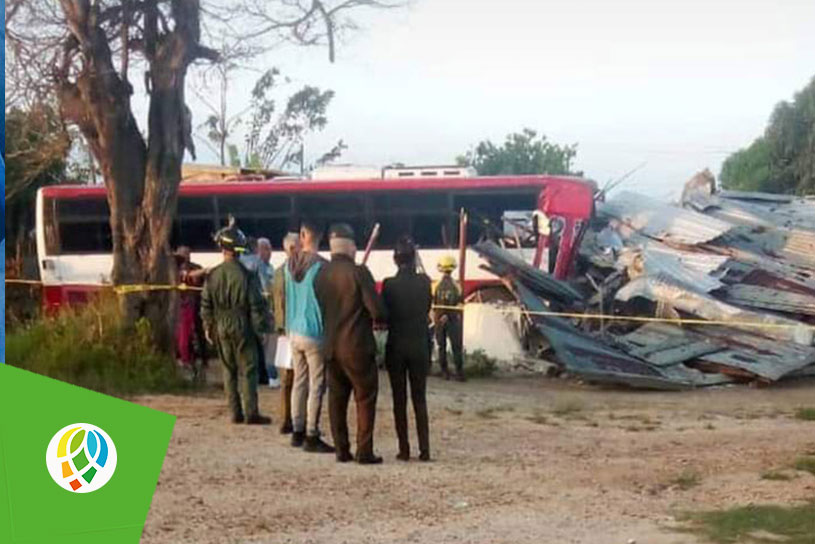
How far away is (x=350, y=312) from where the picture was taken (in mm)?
9602

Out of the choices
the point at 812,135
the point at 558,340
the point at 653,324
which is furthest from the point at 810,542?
the point at 812,135

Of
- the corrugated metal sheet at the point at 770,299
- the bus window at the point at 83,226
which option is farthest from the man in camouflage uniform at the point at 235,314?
the bus window at the point at 83,226

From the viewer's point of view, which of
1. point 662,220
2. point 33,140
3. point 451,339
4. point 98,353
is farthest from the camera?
point 662,220

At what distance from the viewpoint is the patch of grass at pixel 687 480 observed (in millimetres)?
9141

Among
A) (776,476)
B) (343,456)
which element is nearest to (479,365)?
(343,456)

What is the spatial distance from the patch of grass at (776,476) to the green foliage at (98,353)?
6897 millimetres

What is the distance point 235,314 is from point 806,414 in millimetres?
6251

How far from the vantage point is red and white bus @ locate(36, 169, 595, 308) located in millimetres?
21531

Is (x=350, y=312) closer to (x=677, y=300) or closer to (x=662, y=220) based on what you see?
(x=677, y=300)

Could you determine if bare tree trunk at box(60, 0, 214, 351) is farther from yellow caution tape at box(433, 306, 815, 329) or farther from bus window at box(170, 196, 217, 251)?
bus window at box(170, 196, 217, 251)

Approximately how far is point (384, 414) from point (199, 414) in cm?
184

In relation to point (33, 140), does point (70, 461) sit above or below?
below

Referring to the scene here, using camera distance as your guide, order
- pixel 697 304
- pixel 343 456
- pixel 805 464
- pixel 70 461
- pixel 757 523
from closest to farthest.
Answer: pixel 70 461 < pixel 757 523 < pixel 805 464 < pixel 343 456 < pixel 697 304

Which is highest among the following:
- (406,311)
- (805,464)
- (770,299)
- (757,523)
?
(406,311)
